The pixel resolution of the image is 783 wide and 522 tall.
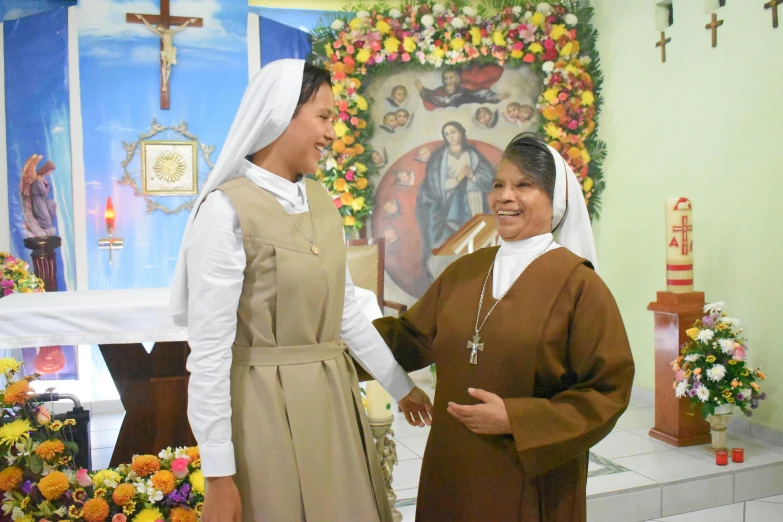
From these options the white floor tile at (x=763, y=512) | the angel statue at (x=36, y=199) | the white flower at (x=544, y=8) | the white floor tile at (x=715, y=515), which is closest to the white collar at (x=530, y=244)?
the white floor tile at (x=715, y=515)

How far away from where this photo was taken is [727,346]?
3977mm

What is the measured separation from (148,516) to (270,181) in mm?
1531

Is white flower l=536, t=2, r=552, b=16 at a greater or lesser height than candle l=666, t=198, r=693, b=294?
greater

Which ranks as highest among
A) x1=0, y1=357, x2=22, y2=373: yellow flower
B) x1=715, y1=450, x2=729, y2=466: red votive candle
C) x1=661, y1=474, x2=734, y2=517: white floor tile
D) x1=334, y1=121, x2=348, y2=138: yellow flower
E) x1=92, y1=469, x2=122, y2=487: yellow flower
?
x1=334, y1=121, x2=348, y2=138: yellow flower

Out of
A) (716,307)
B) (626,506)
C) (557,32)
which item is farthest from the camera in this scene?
(557,32)

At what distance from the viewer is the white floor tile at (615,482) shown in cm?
358

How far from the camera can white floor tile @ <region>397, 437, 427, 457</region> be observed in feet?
14.3

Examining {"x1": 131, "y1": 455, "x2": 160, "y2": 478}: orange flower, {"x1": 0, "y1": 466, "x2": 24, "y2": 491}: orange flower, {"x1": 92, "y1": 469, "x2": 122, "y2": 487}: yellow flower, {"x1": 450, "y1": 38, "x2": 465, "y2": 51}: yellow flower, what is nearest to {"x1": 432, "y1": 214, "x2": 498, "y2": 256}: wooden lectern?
{"x1": 450, "y1": 38, "x2": 465, "y2": 51}: yellow flower

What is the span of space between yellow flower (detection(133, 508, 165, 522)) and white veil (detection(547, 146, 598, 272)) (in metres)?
1.78

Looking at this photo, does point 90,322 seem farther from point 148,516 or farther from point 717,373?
point 717,373

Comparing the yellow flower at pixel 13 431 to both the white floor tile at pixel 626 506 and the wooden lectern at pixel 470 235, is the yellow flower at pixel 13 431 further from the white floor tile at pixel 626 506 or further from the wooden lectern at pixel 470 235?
the wooden lectern at pixel 470 235

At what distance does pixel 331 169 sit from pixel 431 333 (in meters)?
4.06

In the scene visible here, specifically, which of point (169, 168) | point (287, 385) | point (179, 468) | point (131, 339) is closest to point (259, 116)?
point (287, 385)

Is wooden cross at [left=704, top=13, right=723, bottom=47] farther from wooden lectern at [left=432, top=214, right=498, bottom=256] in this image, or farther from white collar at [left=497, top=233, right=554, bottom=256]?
white collar at [left=497, top=233, right=554, bottom=256]
